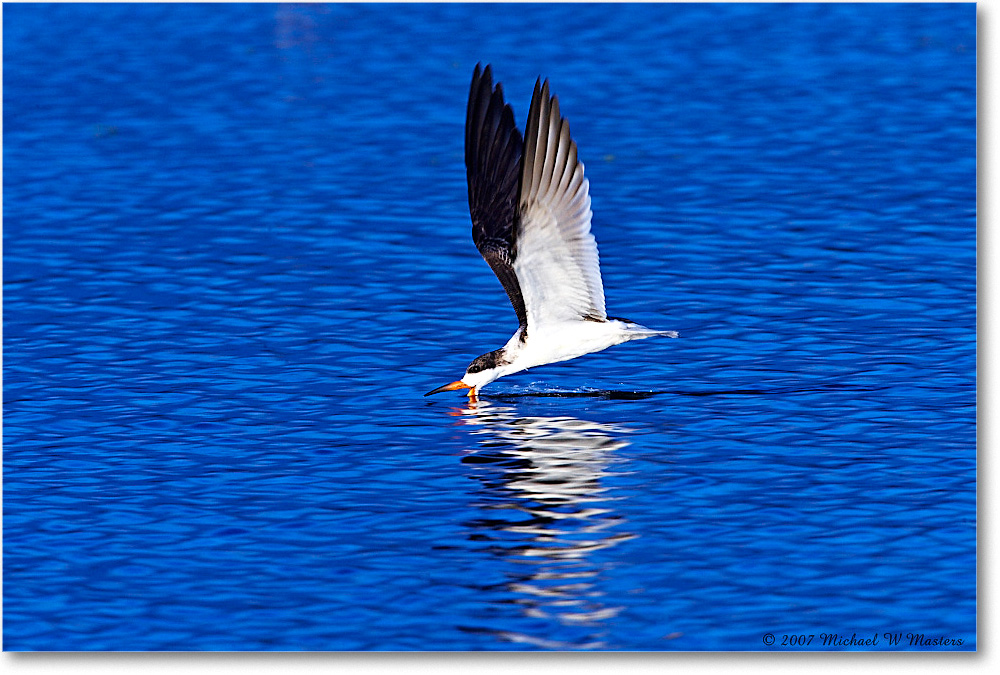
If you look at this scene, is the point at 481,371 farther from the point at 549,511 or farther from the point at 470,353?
the point at 549,511

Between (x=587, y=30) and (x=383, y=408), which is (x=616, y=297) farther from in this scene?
(x=587, y=30)

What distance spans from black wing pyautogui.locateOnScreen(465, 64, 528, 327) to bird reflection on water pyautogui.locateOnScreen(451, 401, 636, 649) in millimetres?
1204

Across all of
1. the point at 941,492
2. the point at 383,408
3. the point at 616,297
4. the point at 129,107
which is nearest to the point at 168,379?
the point at 383,408

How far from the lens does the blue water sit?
12.0m

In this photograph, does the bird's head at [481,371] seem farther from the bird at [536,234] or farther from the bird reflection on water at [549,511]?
the bird reflection on water at [549,511]

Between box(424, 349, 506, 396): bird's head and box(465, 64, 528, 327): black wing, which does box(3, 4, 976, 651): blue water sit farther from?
box(465, 64, 528, 327): black wing

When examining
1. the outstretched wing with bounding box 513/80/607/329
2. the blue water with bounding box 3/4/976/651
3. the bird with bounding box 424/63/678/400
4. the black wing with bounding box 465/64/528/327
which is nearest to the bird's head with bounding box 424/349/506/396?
the bird with bounding box 424/63/678/400

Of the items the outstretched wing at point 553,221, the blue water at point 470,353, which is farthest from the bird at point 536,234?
the blue water at point 470,353

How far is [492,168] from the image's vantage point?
16469 millimetres

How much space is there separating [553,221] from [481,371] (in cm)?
241

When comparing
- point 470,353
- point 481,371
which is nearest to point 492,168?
point 481,371

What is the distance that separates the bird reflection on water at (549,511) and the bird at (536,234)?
730 millimetres

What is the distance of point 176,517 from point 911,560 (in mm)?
5824

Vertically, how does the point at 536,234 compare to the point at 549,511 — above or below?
above
